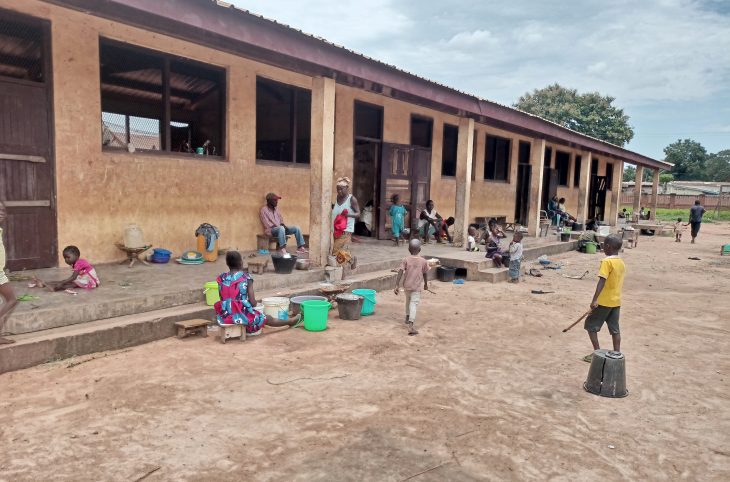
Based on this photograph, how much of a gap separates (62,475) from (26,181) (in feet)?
16.8

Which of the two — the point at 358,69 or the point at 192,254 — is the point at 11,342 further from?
the point at 358,69

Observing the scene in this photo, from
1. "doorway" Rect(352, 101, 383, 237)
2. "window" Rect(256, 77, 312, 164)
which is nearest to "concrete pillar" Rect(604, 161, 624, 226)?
"doorway" Rect(352, 101, 383, 237)

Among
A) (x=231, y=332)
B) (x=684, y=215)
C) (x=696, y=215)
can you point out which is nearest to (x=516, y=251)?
(x=231, y=332)

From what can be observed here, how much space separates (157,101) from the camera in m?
10.2

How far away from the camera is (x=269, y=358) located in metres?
5.11

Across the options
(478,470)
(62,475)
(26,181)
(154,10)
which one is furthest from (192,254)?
(478,470)

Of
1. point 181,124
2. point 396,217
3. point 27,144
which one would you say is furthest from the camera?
point 396,217

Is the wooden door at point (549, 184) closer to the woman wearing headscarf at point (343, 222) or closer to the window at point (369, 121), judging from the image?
the window at point (369, 121)

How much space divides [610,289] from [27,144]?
7.29 meters

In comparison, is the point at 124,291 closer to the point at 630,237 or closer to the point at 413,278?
the point at 413,278

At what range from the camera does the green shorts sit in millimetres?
5211

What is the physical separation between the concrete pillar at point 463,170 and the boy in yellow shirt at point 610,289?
7.02 metres

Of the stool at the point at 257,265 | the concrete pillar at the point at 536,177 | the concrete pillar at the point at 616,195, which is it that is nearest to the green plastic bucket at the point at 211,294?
the stool at the point at 257,265

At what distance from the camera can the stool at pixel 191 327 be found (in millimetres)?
5500
